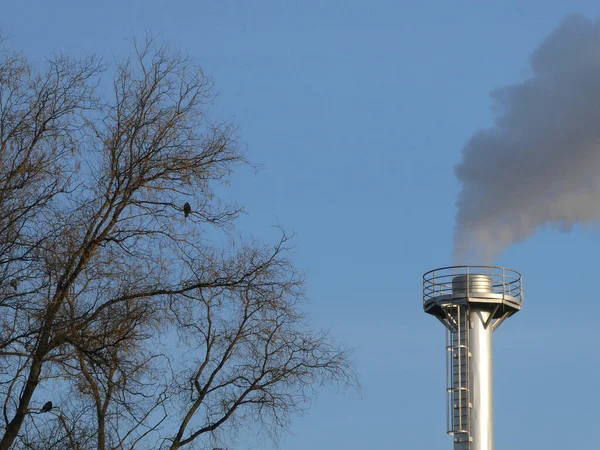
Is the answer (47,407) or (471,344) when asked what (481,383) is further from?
(47,407)

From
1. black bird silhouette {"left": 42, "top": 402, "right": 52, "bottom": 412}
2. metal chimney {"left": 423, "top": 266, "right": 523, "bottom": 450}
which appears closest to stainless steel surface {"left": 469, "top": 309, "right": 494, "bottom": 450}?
metal chimney {"left": 423, "top": 266, "right": 523, "bottom": 450}

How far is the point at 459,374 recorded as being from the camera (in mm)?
34969

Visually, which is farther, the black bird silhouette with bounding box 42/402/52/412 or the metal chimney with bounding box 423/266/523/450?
the metal chimney with bounding box 423/266/523/450

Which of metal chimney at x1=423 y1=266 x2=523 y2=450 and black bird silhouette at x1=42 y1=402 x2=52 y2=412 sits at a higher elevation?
metal chimney at x1=423 y1=266 x2=523 y2=450

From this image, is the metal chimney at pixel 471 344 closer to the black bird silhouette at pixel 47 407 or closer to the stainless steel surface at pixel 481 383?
the stainless steel surface at pixel 481 383

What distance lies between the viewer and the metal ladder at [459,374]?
34469mm

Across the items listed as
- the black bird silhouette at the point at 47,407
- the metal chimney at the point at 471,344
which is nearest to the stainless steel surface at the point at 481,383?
the metal chimney at the point at 471,344

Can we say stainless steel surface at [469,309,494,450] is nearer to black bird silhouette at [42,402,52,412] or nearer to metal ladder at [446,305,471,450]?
metal ladder at [446,305,471,450]

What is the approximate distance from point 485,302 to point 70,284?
2446cm

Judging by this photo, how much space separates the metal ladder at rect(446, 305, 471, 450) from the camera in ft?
113

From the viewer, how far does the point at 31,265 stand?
11.9 metres

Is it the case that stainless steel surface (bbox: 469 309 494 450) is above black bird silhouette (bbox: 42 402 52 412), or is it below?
above

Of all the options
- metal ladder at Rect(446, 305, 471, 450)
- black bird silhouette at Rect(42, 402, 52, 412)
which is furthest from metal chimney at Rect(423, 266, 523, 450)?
black bird silhouette at Rect(42, 402, 52, 412)

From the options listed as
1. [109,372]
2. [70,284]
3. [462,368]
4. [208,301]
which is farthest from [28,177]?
[462,368]
